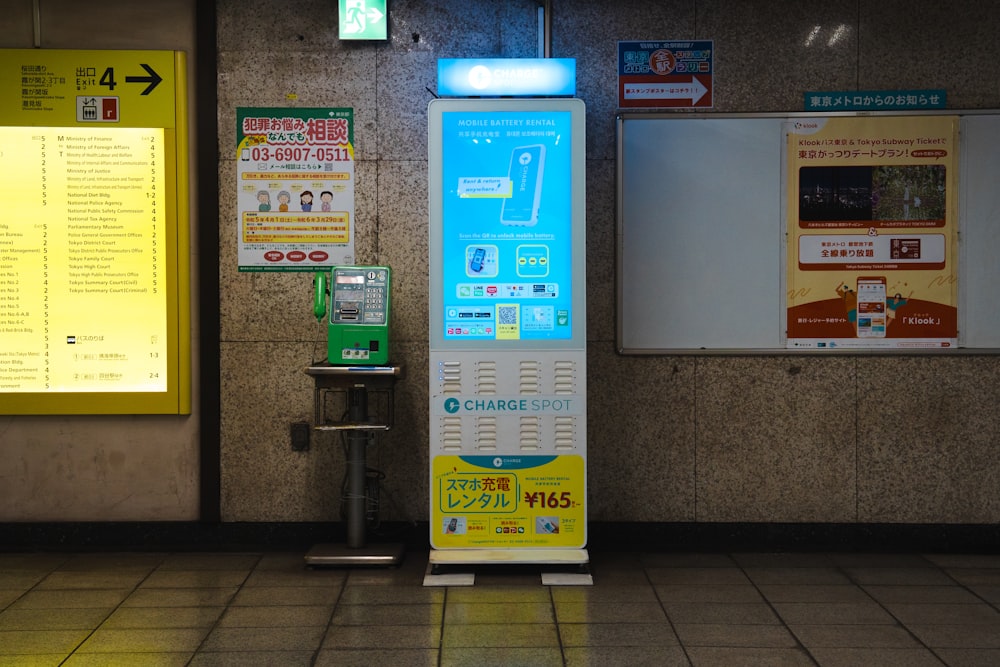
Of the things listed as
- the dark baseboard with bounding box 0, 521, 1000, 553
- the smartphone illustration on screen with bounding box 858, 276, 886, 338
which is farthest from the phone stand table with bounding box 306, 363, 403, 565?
the smartphone illustration on screen with bounding box 858, 276, 886, 338

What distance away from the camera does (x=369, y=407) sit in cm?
545

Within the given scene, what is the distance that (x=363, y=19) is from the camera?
17.3 feet

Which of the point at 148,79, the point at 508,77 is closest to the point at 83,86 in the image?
the point at 148,79

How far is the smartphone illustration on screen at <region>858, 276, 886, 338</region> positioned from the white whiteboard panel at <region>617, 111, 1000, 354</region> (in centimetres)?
43

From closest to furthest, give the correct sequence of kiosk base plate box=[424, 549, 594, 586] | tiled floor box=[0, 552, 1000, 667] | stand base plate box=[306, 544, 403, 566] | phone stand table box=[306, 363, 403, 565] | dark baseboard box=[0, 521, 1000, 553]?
tiled floor box=[0, 552, 1000, 667] < kiosk base plate box=[424, 549, 594, 586] < phone stand table box=[306, 363, 403, 565] < stand base plate box=[306, 544, 403, 566] < dark baseboard box=[0, 521, 1000, 553]

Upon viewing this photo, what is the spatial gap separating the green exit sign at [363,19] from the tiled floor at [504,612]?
2903 mm

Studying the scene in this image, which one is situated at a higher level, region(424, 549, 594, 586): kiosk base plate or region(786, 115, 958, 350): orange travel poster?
region(786, 115, 958, 350): orange travel poster

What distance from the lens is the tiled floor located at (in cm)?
383

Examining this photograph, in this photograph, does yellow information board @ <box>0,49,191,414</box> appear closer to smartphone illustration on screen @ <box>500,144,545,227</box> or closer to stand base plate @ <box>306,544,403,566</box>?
stand base plate @ <box>306,544,403,566</box>

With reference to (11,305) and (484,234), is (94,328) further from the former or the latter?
(484,234)

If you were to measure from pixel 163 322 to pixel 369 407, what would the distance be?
1.25 meters

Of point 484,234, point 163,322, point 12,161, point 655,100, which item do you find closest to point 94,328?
point 163,322

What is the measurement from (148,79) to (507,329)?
2.48 m

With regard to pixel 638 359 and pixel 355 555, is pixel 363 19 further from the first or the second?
pixel 355 555
